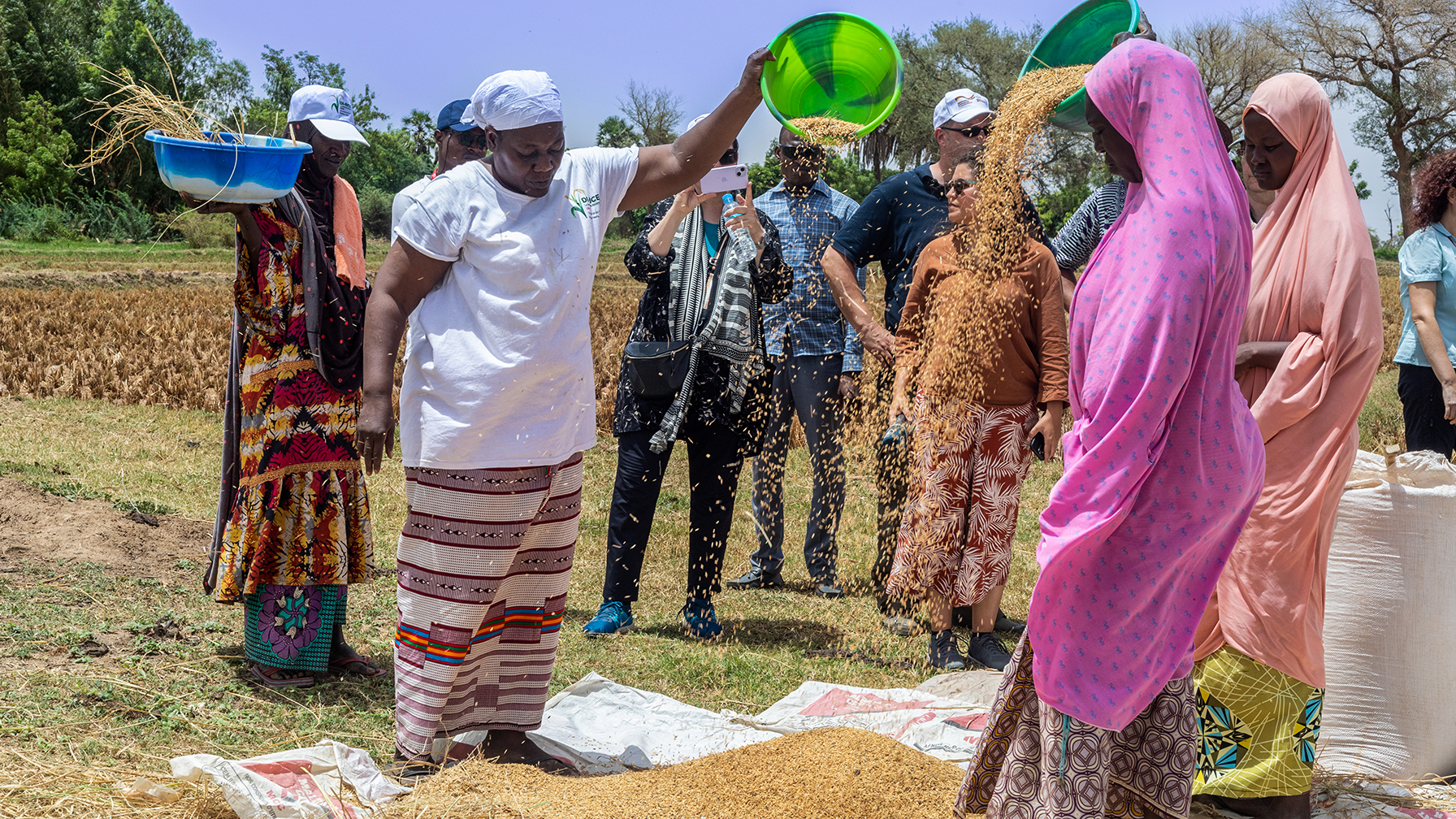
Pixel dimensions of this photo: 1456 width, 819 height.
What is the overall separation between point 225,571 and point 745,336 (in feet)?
7.22

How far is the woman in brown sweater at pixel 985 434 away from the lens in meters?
4.12

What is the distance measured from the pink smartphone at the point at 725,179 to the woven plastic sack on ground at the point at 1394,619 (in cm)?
230

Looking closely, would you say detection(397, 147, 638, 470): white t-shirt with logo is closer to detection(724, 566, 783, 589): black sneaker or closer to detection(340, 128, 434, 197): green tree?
detection(724, 566, 783, 589): black sneaker

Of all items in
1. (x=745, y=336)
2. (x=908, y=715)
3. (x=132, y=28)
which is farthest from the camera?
(x=132, y=28)

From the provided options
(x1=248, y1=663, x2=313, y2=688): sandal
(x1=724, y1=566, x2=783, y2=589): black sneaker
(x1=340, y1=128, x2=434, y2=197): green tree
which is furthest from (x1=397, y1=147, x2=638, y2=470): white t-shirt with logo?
(x1=340, y1=128, x2=434, y2=197): green tree

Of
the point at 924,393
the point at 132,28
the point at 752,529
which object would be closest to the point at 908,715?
the point at 924,393

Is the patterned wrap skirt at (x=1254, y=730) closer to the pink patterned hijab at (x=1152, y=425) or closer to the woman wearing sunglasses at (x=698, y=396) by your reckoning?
the pink patterned hijab at (x=1152, y=425)

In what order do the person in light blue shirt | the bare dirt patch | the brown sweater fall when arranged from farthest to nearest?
1. the bare dirt patch
2. the person in light blue shirt
3. the brown sweater

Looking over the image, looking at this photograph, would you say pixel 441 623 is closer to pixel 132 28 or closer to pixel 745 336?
pixel 745 336

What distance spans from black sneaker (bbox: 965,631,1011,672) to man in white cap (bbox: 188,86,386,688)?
2438 mm

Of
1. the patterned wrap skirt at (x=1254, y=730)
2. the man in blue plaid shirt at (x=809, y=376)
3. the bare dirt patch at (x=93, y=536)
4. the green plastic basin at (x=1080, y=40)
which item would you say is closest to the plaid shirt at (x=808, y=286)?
the man in blue plaid shirt at (x=809, y=376)

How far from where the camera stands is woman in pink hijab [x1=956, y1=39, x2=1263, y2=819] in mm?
2322

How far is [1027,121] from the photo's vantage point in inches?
146

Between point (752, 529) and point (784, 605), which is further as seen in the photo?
point (752, 529)
